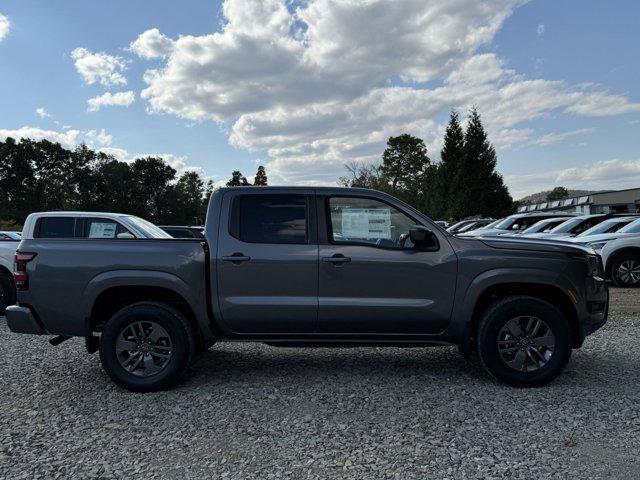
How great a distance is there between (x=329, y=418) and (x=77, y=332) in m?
2.47

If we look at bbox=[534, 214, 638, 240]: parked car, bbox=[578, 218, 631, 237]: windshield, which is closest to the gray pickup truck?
bbox=[578, 218, 631, 237]: windshield

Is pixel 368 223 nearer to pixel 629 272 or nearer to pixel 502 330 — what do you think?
pixel 502 330

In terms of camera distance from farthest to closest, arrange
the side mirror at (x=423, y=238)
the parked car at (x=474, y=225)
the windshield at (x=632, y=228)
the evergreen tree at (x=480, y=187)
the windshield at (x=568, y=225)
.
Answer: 1. the evergreen tree at (x=480, y=187)
2. the parked car at (x=474, y=225)
3. the windshield at (x=568, y=225)
4. the windshield at (x=632, y=228)
5. the side mirror at (x=423, y=238)

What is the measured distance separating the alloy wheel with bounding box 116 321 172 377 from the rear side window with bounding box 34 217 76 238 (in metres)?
4.96

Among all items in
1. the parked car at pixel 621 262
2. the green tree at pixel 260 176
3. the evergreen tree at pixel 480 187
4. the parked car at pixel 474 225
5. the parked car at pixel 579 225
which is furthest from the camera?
the green tree at pixel 260 176

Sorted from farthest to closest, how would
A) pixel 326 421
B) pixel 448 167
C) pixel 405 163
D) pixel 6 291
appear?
pixel 405 163 → pixel 448 167 → pixel 6 291 → pixel 326 421

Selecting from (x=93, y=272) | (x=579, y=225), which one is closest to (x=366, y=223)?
(x=93, y=272)

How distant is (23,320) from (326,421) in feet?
9.64

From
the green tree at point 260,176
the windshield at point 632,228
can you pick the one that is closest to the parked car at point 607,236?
the windshield at point 632,228

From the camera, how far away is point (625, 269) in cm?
1041

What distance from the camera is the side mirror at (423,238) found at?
4.19 meters

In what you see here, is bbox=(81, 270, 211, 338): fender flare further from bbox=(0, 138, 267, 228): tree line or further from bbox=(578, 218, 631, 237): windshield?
bbox=(0, 138, 267, 228): tree line

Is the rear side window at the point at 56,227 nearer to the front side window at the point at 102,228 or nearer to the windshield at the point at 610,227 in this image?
the front side window at the point at 102,228

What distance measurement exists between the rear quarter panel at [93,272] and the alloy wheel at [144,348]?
0.39m
